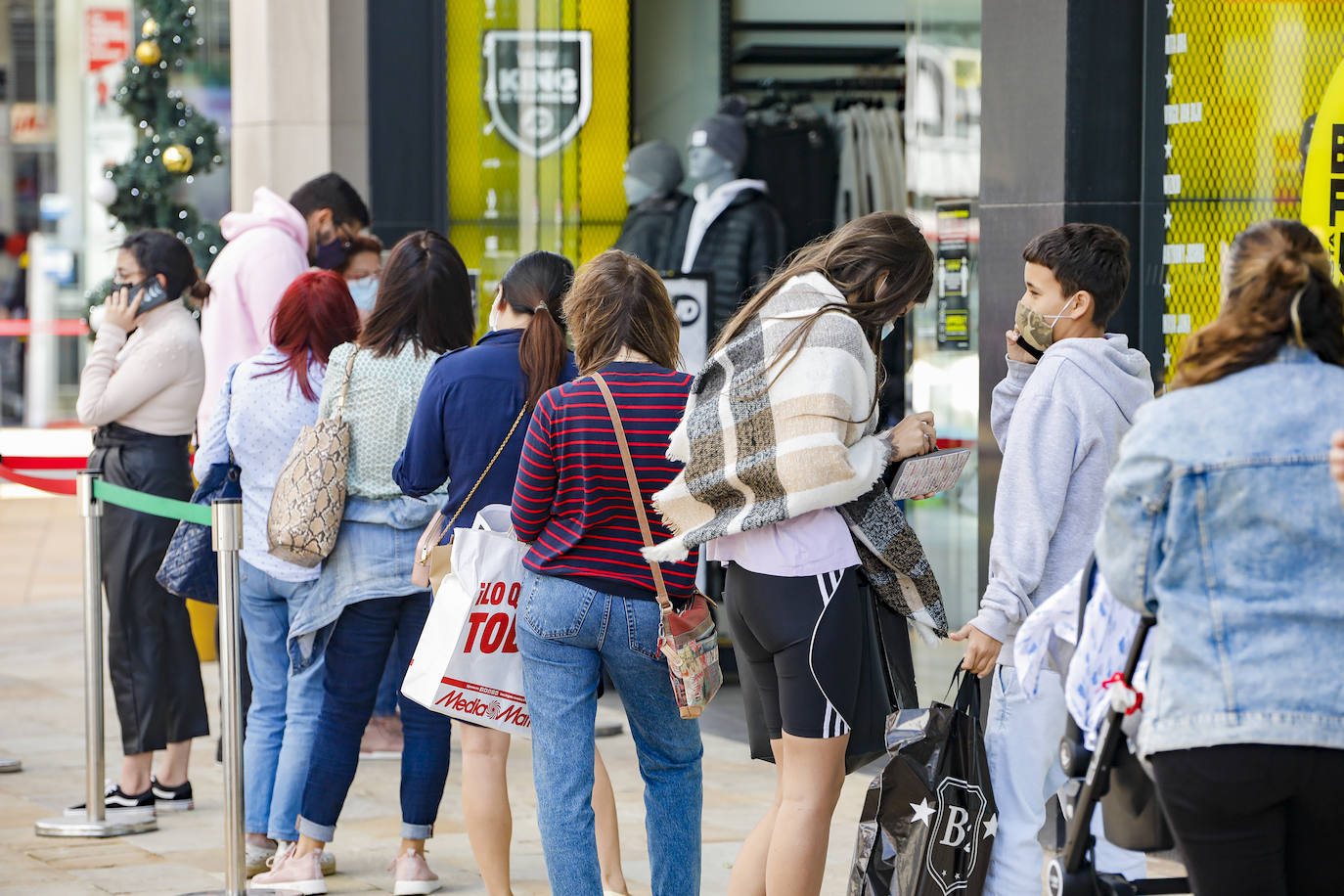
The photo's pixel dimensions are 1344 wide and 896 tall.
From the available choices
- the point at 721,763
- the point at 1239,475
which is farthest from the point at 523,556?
the point at 721,763

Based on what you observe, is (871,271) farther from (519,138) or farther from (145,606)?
(519,138)

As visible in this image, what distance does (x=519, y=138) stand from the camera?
959 cm

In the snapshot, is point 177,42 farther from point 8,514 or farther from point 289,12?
point 8,514

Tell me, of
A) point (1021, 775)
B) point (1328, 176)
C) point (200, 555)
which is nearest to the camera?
point (1021, 775)

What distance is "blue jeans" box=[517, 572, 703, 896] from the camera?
4.14m

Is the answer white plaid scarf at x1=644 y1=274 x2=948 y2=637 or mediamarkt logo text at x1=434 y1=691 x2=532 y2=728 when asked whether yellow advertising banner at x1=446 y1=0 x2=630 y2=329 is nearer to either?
mediamarkt logo text at x1=434 y1=691 x2=532 y2=728

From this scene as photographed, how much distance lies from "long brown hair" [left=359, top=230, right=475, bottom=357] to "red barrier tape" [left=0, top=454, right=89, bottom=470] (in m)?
2.66

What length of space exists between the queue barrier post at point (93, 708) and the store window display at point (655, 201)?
11.5 feet

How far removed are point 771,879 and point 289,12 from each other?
718 centimetres

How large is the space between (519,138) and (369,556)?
479 centimetres

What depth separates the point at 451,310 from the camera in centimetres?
527

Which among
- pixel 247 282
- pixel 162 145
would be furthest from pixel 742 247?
pixel 162 145

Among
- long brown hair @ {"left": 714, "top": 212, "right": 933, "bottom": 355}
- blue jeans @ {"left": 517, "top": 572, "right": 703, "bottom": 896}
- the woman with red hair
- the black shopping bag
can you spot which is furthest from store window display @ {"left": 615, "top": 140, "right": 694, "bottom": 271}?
the black shopping bag

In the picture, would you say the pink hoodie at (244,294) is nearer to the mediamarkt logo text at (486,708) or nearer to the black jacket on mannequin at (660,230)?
the black jacket on mannequin at (660,230)
